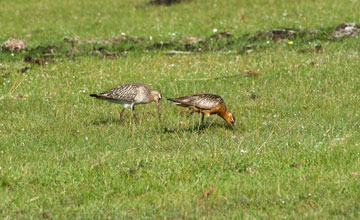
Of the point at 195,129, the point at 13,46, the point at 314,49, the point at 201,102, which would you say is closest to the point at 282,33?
the point at 314,49

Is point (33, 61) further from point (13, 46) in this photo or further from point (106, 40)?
point (106, 40)

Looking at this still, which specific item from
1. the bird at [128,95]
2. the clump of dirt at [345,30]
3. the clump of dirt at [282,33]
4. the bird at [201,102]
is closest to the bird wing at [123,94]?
the bird at [128,95]

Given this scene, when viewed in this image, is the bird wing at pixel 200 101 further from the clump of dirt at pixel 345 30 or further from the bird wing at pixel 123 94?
the clump of dirt at pixel 345 30

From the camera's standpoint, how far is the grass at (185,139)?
8.65 meters

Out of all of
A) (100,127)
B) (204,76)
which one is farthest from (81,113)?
(204,76)

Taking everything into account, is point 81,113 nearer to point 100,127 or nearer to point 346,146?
point 100,127

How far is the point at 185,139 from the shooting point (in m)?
11.5

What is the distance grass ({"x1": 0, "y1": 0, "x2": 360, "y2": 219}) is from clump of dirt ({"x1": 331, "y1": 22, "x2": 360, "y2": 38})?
2.30 ft

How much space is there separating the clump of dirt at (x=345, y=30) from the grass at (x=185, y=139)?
2.30 feet

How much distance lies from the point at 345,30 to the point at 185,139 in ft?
38.9

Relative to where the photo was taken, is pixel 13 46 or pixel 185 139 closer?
pixel 185 139

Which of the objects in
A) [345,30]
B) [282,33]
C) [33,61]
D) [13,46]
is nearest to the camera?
[33,61]

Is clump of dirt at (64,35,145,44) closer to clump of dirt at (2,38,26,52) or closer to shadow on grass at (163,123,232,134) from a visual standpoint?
clump of dirt at (2,38,26,52)

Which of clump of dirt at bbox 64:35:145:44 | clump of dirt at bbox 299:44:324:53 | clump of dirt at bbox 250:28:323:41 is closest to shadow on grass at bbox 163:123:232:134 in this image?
clump of dirt at bbox 299:44:324:53
